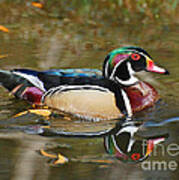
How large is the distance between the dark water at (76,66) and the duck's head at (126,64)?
53 centimetres

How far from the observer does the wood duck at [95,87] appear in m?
7.49

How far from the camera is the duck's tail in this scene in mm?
7863

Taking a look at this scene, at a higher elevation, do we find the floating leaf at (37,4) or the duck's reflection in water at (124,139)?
the floating leaf at (37,4)

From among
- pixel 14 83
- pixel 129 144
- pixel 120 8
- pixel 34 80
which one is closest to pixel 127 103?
pixel 129 144

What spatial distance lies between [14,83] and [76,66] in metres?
1.41

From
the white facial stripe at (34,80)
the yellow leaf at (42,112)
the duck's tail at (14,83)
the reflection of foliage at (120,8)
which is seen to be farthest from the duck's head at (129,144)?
the reflection of foliage at (120,8)

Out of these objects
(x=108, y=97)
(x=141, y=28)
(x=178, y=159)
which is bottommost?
(x=178, y=159)

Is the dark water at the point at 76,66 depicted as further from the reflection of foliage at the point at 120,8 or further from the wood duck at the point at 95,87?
the reflection of foliage at the point at 120,8

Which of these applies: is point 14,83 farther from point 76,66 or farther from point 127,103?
point 127,103

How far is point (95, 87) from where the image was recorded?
7484 mm

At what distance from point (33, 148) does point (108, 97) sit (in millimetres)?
1458

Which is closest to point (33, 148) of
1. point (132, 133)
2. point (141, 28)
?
point (132, 133)

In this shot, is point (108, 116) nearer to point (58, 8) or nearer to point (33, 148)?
point (33, 148)

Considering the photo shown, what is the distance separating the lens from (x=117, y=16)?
11.7m
